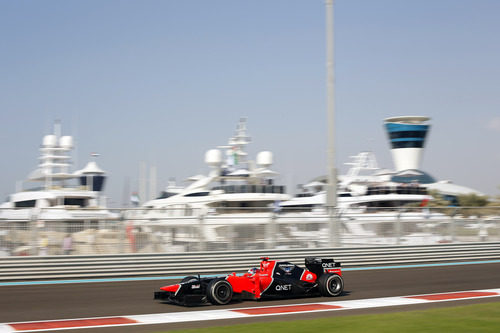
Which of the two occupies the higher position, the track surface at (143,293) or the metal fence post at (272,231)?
the metal fence post at (272,231)

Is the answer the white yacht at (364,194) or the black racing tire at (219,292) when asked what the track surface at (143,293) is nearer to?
the black racing tire at (219,292)

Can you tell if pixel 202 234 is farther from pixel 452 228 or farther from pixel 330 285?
pixel 452 228

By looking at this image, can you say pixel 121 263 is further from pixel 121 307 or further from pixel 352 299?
pixel 352 299

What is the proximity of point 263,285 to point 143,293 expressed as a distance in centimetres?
276

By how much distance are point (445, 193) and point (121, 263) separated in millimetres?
69128

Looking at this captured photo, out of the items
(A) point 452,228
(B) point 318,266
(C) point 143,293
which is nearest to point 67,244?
(C) point 143,293

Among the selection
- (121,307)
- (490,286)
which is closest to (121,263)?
(121,307)

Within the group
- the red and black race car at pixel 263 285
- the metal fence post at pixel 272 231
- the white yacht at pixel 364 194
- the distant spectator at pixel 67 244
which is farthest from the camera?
the white yacht at pixel 364 194

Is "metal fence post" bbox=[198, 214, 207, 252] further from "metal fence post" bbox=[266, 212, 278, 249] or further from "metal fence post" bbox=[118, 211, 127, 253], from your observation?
"metal fence post" bbox=[118, 211, 127, 253]

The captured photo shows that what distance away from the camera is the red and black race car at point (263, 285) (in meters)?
10.2

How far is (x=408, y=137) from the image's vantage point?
268 ft

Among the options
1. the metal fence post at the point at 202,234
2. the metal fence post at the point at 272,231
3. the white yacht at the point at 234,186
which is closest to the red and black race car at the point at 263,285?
the metal fence post at the point at 202,234

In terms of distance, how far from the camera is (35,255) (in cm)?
1460

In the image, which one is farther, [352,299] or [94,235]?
[94,235]
